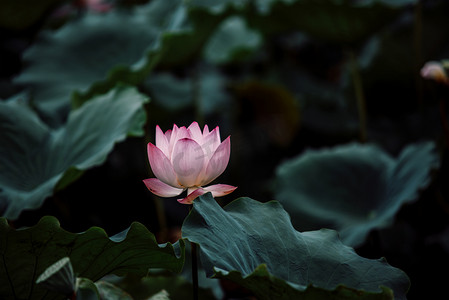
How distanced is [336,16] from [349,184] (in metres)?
0.52

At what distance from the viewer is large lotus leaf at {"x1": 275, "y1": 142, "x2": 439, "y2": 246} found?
1.41 meters

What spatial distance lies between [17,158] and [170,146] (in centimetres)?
53

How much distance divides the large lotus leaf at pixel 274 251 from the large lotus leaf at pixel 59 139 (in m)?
0.34

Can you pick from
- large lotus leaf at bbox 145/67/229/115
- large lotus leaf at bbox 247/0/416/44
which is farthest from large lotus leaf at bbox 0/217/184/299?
large lotus leaf at bbox 145/67/229/115

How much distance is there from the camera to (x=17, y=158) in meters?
1.18

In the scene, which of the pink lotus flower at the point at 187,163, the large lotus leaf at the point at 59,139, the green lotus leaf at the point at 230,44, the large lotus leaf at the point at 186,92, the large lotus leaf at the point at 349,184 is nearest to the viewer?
the pink lotus flower at the point at 187,163

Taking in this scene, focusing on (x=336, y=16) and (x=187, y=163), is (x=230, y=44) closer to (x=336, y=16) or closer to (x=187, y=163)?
(x=336, y=16)

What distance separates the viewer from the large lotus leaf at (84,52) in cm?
169

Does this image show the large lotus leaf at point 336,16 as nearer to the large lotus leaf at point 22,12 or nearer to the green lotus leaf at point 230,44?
the green lotus leaf at point 230,44

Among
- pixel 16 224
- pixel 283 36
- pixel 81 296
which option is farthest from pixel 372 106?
pixel 81 296

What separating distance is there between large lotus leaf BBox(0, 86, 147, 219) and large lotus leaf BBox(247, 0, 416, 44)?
2.40 feet

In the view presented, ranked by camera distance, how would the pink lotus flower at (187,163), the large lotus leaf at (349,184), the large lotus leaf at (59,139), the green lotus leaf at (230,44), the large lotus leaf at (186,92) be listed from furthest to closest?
1. the green lotus leaf at (230,44)
2. the large lotus leaf at (186,92)
3. the large lotus leaf at (349,184)
4. the large lotus leaf at (59,139)
5. the pink lotus flower at (187,163)

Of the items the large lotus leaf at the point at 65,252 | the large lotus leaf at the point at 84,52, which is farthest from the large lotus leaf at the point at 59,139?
the large lotus leaf at the point at 84,52

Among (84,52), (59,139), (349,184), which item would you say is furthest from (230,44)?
(59,139)
